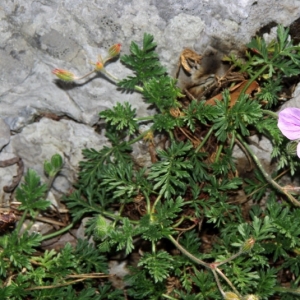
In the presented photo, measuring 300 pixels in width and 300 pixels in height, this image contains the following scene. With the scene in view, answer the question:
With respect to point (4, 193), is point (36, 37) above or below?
above

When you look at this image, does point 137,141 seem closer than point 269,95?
No

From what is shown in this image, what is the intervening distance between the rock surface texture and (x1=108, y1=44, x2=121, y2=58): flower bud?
87mm

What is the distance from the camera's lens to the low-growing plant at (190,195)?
10.6ft

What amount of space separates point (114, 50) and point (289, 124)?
3.27 ft

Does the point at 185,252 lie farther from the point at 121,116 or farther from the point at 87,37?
the point at 87,37

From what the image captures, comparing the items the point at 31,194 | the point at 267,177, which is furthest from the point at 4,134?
the point at 267,177

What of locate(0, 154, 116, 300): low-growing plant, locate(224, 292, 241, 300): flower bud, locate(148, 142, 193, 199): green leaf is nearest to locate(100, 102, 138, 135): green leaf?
locate(148, 142, 193, 199): green leaf

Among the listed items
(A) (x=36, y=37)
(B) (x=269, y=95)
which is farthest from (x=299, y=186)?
(A) (x=36, y=37)

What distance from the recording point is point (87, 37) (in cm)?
334

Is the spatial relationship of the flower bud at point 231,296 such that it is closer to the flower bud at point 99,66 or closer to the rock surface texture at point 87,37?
the rock surface texture at point 87,37

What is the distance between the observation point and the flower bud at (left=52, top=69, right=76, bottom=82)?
10.7ft

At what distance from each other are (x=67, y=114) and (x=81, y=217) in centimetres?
62

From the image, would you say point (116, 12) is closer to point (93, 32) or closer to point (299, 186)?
point (93, 32)

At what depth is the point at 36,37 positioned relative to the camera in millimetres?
3332
